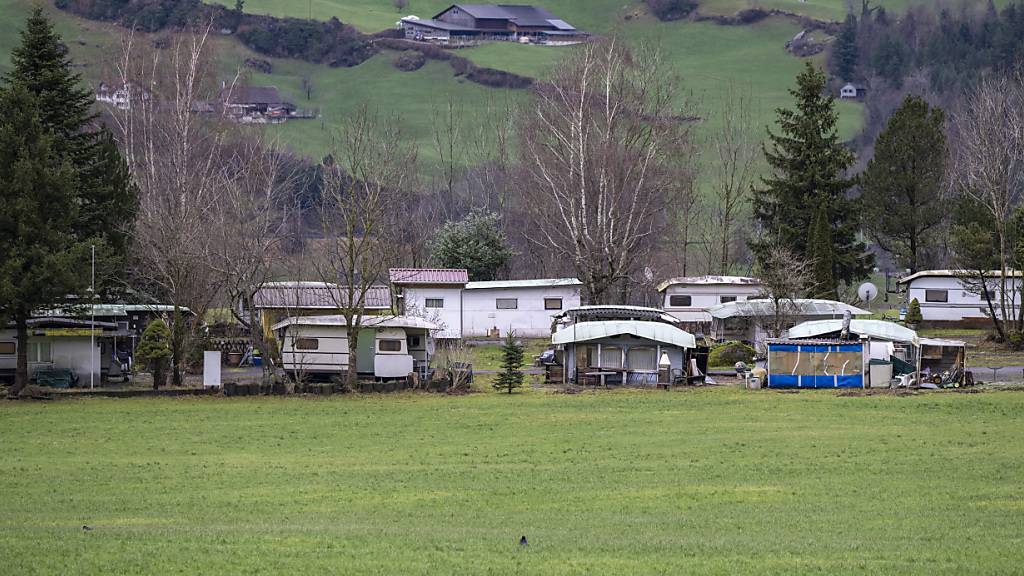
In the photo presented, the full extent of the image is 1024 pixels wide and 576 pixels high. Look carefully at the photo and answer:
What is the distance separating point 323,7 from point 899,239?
12356 cm

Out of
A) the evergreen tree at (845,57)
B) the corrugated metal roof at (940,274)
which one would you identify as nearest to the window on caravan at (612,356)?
the corrugated metal roof at (940,274)

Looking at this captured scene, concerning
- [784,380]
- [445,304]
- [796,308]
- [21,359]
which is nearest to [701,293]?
[796,308]

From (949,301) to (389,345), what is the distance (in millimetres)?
28978

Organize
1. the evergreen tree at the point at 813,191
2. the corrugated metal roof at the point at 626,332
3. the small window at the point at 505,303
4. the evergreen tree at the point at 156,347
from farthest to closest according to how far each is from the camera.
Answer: the evergreen tree at the point at 813,191
the small window at the point at 505,303
the corrugated metal roof at the point at 626,332
the evergreen tree at the point at 156,347

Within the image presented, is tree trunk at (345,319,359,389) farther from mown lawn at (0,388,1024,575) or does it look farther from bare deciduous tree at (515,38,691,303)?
bare deciduous tree at (515,38,691,303)

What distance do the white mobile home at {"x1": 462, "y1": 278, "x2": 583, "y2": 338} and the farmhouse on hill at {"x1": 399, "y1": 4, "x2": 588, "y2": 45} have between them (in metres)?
115

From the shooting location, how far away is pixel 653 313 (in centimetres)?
4828

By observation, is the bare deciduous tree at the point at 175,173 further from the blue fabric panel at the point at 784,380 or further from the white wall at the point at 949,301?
the white wall at the point at 949,301

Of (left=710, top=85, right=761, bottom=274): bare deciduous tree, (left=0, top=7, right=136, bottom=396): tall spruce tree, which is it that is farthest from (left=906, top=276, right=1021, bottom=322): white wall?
(left=0, top=7, right=136, bottom=396): tall spruce tree

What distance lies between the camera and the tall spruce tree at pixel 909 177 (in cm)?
6769

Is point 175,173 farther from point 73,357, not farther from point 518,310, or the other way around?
point 73,357

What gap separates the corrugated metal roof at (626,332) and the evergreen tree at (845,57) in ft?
395

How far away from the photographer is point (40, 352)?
42000mm

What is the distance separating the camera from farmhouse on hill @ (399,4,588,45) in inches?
6737
